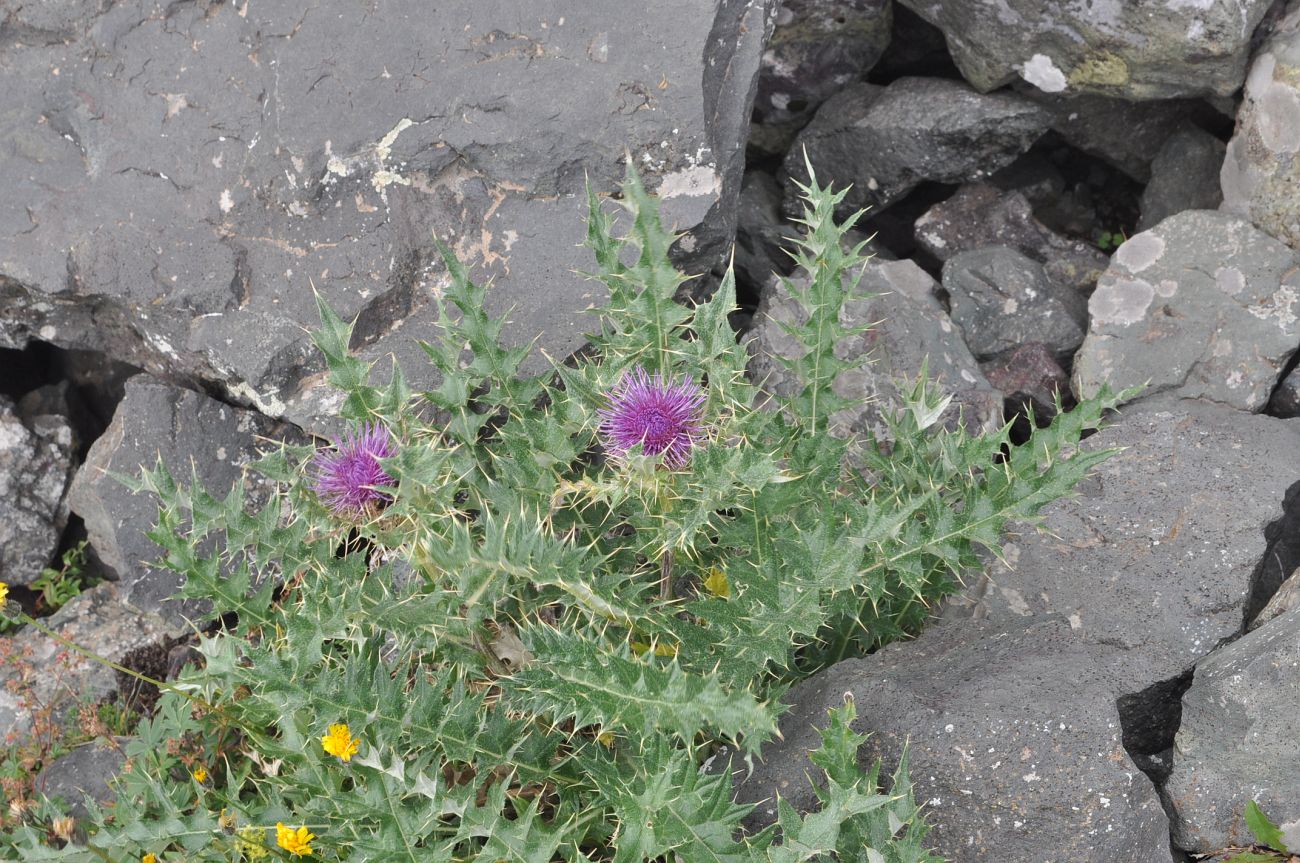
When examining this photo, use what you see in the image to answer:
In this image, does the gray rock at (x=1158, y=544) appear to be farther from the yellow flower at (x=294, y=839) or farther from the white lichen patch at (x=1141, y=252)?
the yellow flower at (x=294, y=839)

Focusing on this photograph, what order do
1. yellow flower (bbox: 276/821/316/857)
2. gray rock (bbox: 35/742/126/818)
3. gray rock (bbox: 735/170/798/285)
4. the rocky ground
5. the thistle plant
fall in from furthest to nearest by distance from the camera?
gray rock (bbox: 735/170/798/285), gray rock (bbox: 35/742/126/818), the rocky ground, yellow flower (bbox: 276/821/316/857), the thistle plant

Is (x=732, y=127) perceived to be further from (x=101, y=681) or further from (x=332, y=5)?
(x=101, y=681)

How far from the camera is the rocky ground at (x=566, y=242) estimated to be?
3529mm

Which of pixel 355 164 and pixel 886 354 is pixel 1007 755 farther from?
pixel 355 164

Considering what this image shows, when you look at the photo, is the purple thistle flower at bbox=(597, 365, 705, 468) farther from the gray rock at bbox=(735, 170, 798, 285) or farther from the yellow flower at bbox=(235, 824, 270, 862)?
the gray rock at bbox=(735, 170, 798, 285)

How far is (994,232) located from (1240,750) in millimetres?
2264

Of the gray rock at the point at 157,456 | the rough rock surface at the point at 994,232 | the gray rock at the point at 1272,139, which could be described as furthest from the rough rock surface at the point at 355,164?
the gray rock at the point at 1272,139

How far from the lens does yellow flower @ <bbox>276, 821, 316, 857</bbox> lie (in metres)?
2.78

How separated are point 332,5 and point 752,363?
1864mm

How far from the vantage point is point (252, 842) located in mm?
2893

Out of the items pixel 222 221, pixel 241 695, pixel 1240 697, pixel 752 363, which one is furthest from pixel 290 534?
pixel 1240 697

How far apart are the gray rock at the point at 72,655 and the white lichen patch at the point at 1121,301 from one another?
3.47m

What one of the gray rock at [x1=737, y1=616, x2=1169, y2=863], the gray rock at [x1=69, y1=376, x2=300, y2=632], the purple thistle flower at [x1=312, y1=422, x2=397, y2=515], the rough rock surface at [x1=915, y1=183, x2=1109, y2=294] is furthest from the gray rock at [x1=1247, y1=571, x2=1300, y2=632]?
the gray rock at [x1=69, y1=376, x2=300, y2=632]

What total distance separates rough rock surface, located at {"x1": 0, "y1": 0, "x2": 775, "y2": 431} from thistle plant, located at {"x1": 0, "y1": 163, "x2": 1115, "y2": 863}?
0.37 metres
